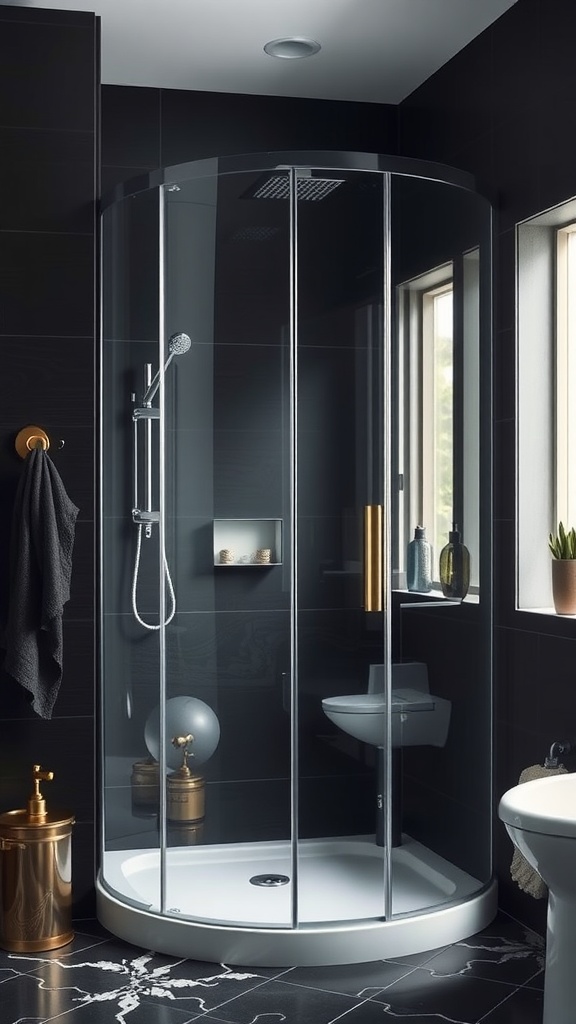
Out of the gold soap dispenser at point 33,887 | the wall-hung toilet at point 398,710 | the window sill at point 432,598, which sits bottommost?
the gold soap dispenser at point 33,887

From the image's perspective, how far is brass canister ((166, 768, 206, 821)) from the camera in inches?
122

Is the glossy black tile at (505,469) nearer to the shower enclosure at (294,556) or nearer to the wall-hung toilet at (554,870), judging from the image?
the shower enclosure at (294,556)

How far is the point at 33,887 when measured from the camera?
3217mm

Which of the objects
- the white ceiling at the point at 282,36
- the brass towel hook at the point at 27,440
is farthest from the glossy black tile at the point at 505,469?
the brass towel hook at the point at 27,440

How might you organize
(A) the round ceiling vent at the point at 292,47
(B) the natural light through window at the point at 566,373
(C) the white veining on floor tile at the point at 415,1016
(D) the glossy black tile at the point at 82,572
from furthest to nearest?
(A) the round ceiling vent at the point at 292,47, (D) the glossy black tile at the point at 82,572, (B) the natural light through window at the point at 566,373, (C) the white veining on floor tile at the point at 415,1016

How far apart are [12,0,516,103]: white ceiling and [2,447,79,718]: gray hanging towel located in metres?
1.33

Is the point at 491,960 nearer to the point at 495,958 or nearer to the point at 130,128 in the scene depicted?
the point at 495,958

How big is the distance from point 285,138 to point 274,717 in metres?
2.14

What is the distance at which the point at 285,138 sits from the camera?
13.4 feet

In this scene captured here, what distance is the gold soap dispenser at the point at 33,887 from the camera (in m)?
3.20

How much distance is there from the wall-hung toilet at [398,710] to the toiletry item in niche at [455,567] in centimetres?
24

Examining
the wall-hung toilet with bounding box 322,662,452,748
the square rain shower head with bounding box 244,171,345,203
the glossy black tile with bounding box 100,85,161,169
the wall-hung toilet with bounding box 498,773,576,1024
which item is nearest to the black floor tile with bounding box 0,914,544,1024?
the wall-hung toilet with bounding box 498,773,576,1024

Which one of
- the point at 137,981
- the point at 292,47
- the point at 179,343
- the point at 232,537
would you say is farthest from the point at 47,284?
the point at 137,981

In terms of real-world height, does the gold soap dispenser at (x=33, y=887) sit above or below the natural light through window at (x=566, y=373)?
below
